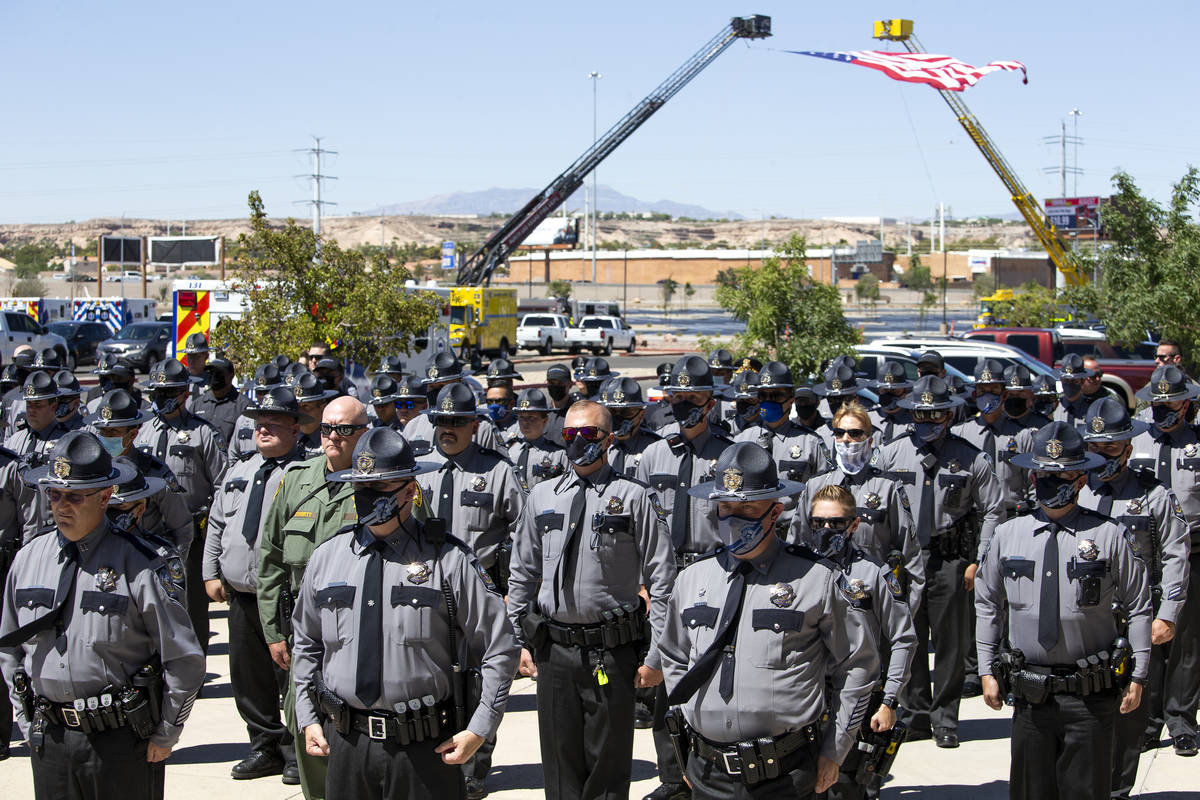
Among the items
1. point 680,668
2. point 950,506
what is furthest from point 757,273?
point 680,668

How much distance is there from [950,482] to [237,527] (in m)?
4.79

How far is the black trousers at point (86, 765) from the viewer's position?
16.5 feet

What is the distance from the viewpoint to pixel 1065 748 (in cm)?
589

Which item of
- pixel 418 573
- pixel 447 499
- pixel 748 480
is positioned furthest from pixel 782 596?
pixel 447 499

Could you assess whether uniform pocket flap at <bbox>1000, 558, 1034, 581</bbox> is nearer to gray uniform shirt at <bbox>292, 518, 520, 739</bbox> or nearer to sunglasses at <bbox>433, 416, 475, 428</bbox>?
gray uniform shirt at <bbox>292, 518, 520, 739</bbox>

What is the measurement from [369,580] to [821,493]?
2.39 metres

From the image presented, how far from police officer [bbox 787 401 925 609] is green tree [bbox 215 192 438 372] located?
1269cm

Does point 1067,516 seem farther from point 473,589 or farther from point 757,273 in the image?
point 757,273

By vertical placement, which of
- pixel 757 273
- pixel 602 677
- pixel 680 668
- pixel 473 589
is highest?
pixel 757 273

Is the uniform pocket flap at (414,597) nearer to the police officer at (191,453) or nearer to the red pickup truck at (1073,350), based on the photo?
the police officer at (191,453)

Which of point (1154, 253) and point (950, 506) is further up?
point (1154, 253)

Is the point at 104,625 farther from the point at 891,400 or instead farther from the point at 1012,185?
the point at 1012,185

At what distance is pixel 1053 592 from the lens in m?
6.04

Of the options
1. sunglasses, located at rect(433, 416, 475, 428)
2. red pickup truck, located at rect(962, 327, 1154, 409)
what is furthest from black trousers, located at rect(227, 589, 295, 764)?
red pickup truck, located at rect(962, 327, 1154, 409)
